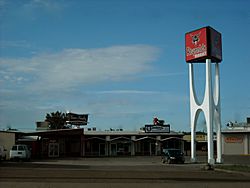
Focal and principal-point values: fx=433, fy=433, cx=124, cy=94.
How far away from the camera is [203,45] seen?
139 ft

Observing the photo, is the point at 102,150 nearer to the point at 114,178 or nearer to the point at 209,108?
the point at 209,108

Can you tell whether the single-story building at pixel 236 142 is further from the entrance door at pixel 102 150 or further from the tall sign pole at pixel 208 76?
the tall sign pole at pixel 208 76

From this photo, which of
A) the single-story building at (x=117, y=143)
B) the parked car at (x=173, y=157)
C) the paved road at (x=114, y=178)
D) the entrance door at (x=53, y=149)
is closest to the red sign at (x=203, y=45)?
the parked car at (x=173, y=157)

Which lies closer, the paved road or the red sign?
the paved road

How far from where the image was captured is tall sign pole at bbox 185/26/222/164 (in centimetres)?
4147

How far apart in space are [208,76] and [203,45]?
321 cm

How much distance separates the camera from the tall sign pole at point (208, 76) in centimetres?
4147

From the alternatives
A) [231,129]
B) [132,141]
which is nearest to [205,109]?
[132,141]

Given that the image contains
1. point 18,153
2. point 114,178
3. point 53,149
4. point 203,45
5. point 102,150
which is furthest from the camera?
point 102,150

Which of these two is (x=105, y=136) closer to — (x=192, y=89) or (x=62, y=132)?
(x=62, y=132)

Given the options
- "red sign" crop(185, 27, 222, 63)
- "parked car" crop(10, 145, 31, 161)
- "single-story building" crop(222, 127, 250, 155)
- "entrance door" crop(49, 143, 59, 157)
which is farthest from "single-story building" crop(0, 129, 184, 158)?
"red sign" crop(185, 27, 222, 63)

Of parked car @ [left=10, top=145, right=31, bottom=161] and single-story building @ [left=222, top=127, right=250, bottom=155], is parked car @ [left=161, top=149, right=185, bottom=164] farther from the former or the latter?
single-story building @ [left=222, top=127, right=250, bottom=155]

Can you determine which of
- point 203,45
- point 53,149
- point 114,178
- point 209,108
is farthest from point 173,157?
point 53,149

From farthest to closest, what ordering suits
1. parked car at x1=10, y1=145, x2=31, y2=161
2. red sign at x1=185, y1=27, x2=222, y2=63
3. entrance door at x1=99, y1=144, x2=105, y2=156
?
entrance door at x1=99, y1=144, x2=105, y2=156, parked car at x1=10, y1=145, x2=31, y2=161, red sign at x1=185, y1=27, x2=222, y2=63
